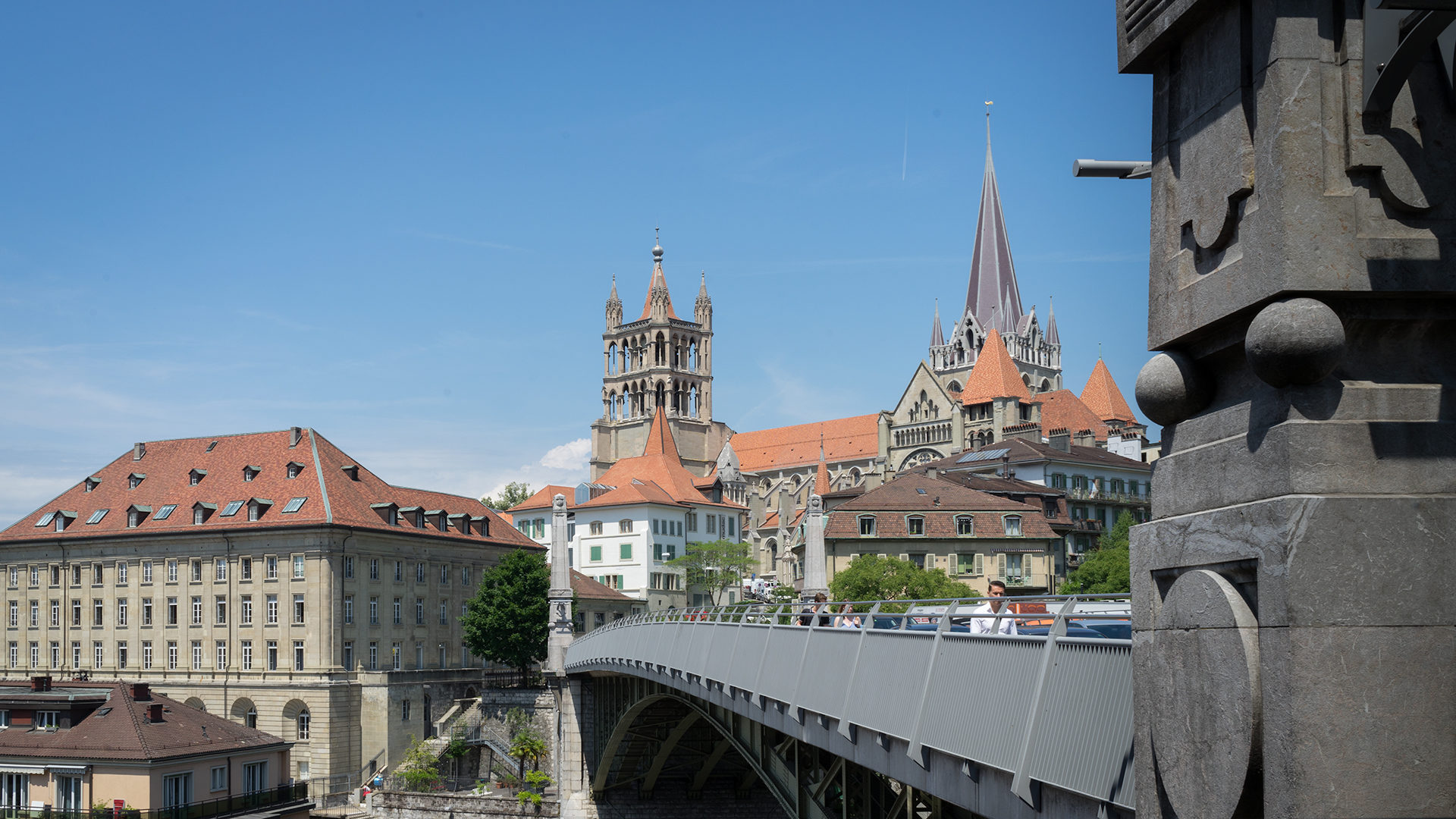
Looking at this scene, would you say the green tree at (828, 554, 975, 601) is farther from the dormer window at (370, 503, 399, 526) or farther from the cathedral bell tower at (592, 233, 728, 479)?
the cathedral bell tower at (592, 233, 728, 479)

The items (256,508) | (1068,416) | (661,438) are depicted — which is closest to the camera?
(256,508)

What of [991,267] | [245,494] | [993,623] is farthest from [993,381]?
[993,623]

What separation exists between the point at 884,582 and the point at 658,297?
118 metres

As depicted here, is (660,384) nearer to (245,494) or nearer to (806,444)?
(806,444)

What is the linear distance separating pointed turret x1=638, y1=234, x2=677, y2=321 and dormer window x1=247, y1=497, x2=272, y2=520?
327 feet

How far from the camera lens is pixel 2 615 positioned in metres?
87.6

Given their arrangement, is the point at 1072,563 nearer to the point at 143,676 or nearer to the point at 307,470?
the point at 307,470

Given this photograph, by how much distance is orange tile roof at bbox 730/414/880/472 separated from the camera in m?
170

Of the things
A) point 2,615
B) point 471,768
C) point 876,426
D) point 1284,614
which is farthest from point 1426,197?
point 876,426

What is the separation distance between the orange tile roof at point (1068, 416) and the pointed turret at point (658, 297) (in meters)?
53.2

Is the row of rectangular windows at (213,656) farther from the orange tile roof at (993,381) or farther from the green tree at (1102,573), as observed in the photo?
Result: the orange tile roof at (993,381)

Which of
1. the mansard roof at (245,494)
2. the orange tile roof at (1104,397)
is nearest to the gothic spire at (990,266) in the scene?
the orange tile roof at (1104,397)

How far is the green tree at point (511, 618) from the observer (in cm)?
8144

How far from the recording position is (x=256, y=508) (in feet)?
267
